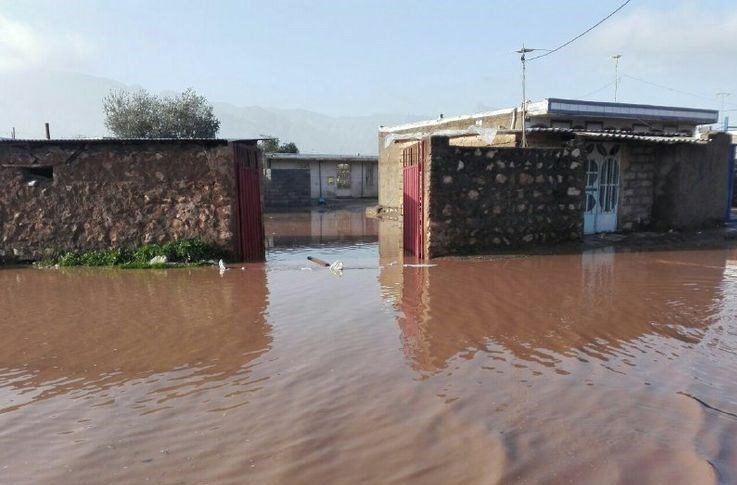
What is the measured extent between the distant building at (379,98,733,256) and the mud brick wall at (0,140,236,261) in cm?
386

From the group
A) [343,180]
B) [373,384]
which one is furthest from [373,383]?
[343,180]

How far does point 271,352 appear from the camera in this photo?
4918 mm

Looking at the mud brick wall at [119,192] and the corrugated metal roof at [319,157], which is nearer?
the mud brick wall at [119,192]

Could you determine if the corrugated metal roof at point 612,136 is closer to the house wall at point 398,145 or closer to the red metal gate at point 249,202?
the house wall at point 398,145

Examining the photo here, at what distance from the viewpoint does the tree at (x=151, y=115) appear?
106ft

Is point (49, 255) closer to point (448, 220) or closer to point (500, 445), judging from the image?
point (448, 220)

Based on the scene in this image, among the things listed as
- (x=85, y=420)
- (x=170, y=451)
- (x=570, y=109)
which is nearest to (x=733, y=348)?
(x=170, y=451)

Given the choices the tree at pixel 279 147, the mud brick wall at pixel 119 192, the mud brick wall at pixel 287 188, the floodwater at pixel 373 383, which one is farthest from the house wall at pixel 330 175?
the floodwater at pixel 373 383

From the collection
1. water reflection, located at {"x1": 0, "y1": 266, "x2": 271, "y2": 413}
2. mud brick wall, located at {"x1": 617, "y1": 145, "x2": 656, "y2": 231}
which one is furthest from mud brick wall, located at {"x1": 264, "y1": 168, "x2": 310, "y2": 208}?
water reflection, located at {"x1": 0, "y1": 266, "x2": 271, "y2": 413}

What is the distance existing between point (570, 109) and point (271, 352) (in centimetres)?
1663

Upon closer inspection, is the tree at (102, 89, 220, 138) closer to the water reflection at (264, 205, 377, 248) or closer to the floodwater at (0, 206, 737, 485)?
the water reflection at (264, 205, 377, 248)

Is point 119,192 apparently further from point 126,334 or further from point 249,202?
point 126,334

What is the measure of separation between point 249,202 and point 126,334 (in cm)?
547

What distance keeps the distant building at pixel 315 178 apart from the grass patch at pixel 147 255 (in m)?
18.2
